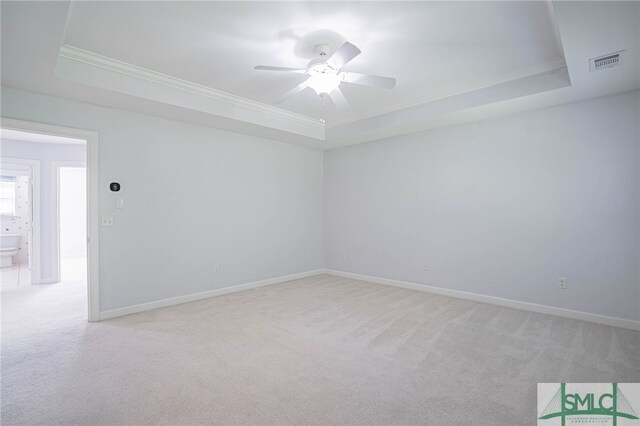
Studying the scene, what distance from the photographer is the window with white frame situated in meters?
7.74

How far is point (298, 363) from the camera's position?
2.64 m

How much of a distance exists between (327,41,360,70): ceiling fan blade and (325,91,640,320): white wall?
2700 mm

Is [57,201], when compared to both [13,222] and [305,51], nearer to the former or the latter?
[13,222]

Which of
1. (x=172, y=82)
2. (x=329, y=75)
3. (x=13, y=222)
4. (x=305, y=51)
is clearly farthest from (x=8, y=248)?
(x=329, y=75)

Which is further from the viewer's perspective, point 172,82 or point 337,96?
point 172,82

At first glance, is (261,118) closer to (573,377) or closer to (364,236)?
(364,236)

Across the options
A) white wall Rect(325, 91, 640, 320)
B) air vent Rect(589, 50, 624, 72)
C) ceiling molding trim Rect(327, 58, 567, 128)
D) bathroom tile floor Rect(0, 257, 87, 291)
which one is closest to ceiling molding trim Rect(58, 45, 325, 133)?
ceiling molding trim Rect(327, 58, 567, 128)

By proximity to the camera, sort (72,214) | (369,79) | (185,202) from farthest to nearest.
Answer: (72,214) < (185,202) < (369,79)

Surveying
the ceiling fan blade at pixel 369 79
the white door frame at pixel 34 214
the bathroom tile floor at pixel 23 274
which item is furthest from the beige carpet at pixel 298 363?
the ceiling fan blade at pixel 369 79

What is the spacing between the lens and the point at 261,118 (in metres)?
4.67

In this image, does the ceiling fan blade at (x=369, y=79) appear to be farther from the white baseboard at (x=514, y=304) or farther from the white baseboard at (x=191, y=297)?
the white baseboard at (x=191, y=297)

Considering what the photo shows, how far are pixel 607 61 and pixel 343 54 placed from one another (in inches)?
89.3

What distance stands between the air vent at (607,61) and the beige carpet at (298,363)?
2.50 m

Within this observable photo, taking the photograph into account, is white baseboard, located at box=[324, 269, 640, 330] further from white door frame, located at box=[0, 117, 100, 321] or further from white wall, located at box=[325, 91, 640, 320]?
white door frame, located at box=[0, 117, 100, 321]
